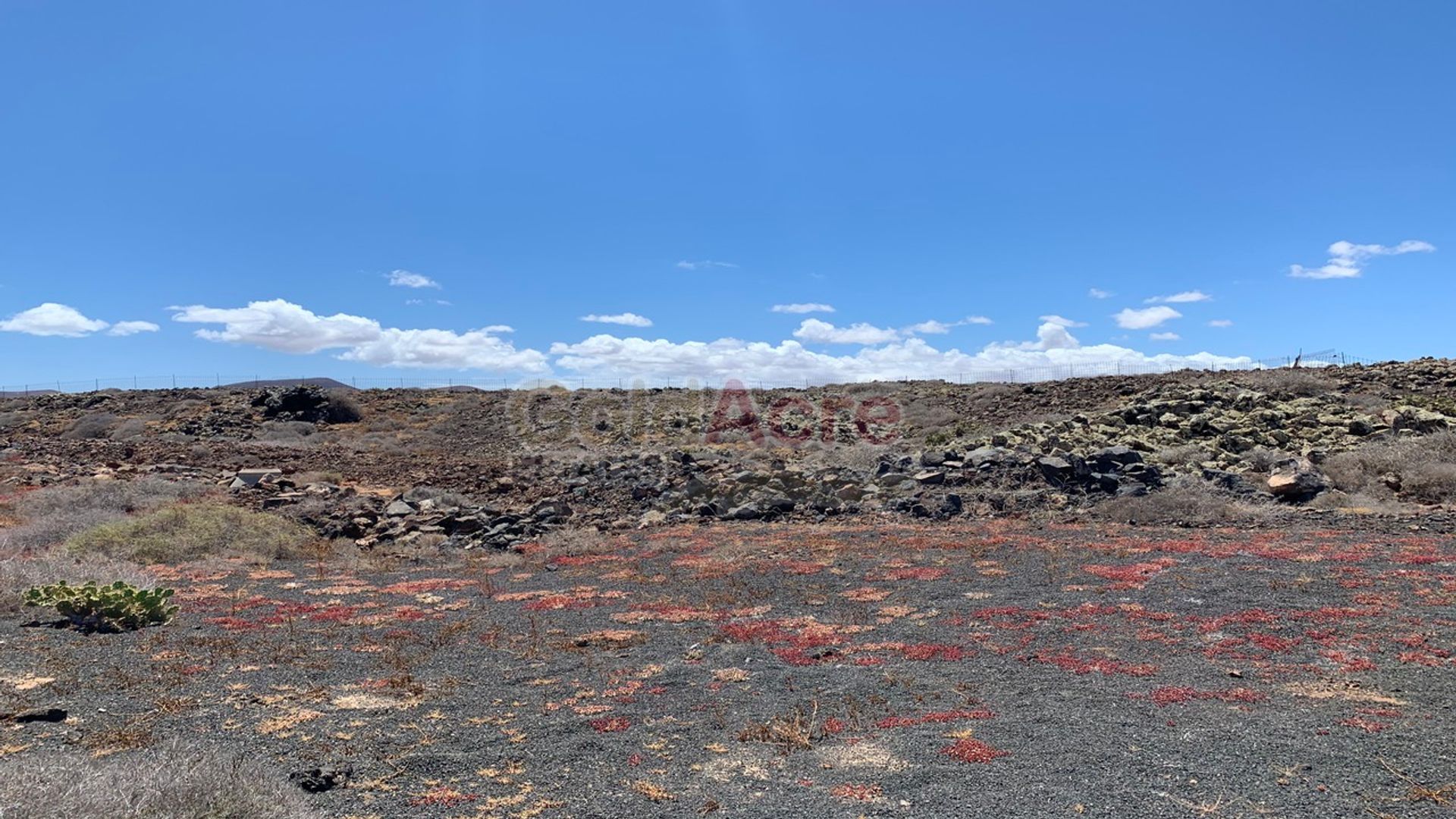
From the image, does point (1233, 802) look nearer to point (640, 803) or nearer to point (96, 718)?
point (640, 803)

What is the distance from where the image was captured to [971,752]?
6168 mm

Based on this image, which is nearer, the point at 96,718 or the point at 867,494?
the point at 96,718

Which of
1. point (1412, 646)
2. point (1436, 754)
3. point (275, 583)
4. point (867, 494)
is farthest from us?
point (867, 494)

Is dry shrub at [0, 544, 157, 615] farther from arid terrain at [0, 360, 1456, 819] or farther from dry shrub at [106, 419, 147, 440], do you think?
dry shrub at [106, 419, 147, 440]

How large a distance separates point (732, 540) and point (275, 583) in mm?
8090

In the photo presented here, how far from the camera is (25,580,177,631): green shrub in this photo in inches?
419

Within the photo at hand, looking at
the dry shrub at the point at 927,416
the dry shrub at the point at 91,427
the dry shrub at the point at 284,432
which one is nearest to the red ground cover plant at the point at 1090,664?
the dry shrub at the point at 927,416

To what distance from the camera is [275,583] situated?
14.5 metres

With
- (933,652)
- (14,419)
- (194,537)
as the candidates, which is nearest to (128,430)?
(14,419)

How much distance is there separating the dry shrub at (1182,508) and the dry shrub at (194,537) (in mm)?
17019

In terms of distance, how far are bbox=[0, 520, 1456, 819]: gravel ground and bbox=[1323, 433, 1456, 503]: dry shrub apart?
20.4 feet

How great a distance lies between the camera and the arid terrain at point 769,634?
5.59 meters

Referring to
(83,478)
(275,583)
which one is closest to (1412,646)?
(275,583)

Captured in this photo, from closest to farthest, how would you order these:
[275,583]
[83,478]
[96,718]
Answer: [96,718], [275,583], [83,478]
